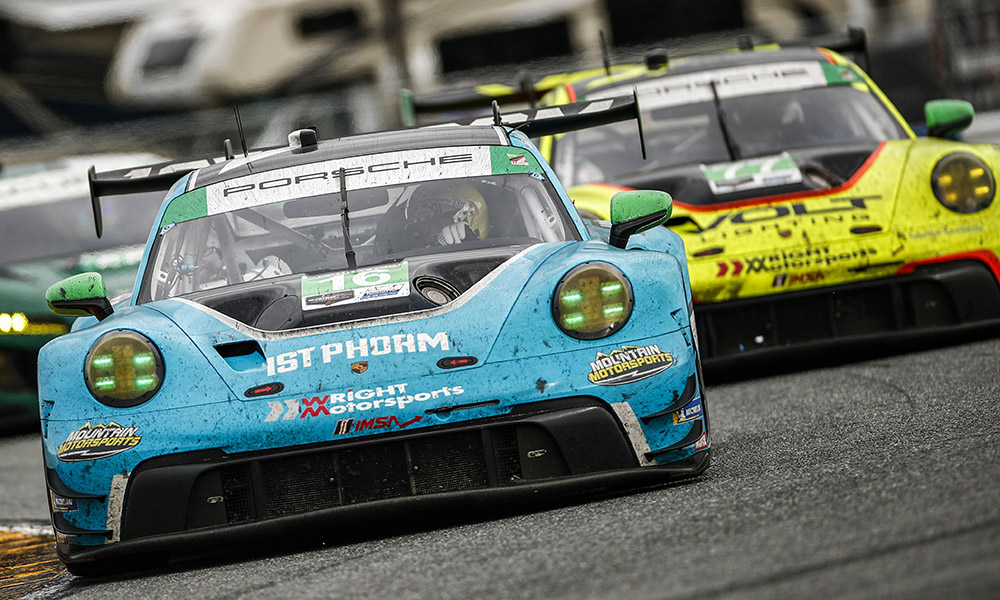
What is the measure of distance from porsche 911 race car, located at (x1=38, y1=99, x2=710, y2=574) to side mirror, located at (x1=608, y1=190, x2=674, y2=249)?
0.22 meters

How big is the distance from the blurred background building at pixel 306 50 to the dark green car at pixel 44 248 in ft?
23.0

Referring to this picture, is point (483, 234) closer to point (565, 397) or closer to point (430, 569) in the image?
point (565, 397)

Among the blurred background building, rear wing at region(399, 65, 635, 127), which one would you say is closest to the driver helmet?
rear wing at region(399, 65, 635, 127)

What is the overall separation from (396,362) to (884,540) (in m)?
1.56

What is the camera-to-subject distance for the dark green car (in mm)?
9164

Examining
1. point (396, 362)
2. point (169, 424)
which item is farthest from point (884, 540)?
point (169, 424)

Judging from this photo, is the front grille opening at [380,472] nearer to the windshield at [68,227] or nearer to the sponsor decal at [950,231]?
the sponsor decal at [950,231]

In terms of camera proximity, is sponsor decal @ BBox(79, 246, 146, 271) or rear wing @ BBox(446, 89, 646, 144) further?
sponsor decal @ BBox(79, 246, 146, 271)

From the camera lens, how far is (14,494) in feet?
24.5

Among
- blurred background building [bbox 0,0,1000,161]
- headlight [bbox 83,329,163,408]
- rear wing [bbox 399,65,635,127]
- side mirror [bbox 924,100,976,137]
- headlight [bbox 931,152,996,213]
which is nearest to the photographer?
headlight [bbox 83,329,163,408]

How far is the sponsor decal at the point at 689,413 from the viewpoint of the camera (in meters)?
4.72

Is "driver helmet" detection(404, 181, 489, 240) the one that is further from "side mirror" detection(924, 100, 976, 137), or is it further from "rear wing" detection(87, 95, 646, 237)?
"side mirror" detection(924, 100, 976, 137)

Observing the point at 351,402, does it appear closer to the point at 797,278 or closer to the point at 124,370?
the point at 124,370

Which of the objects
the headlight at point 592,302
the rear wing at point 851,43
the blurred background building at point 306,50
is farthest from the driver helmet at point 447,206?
the blurred background building at point 306,50
